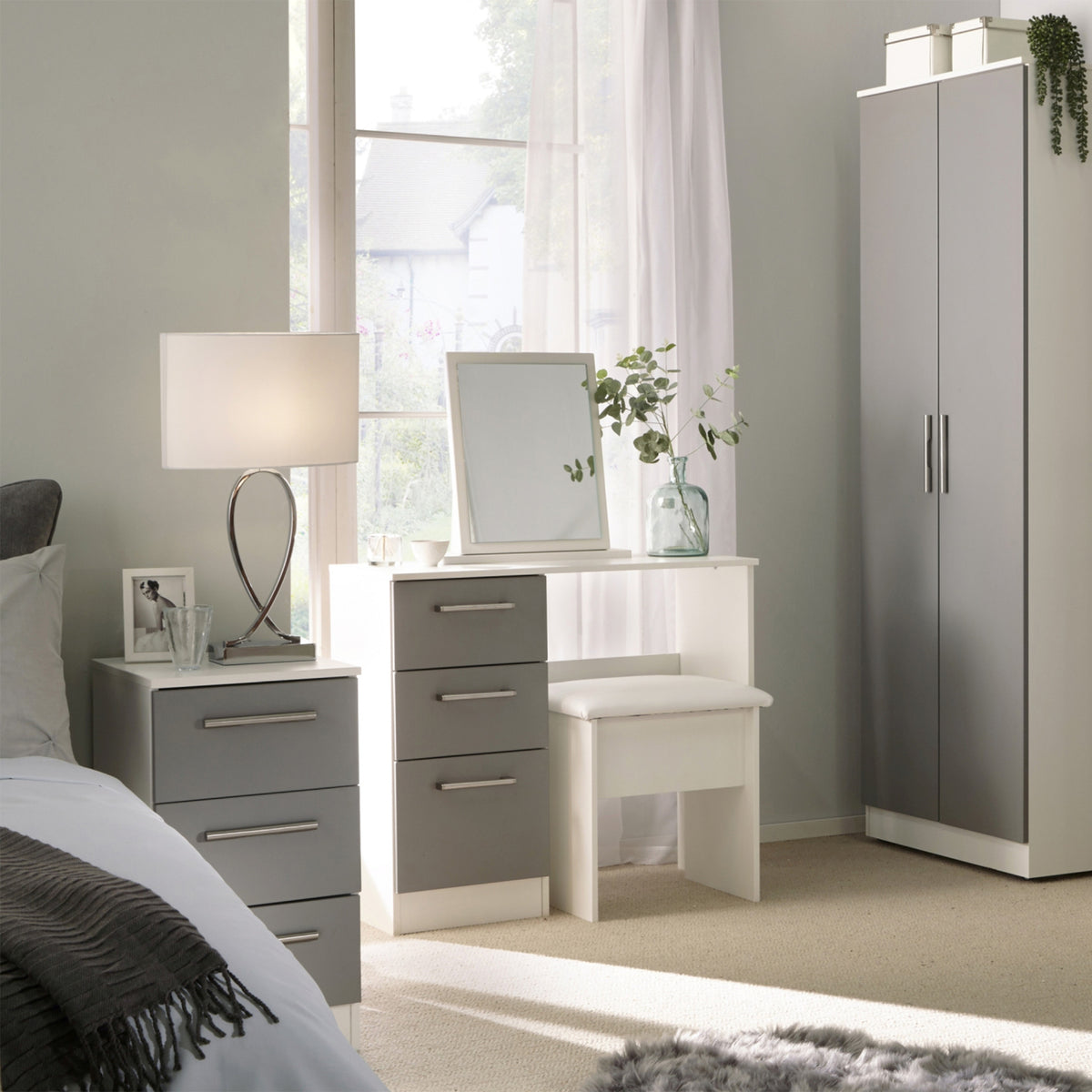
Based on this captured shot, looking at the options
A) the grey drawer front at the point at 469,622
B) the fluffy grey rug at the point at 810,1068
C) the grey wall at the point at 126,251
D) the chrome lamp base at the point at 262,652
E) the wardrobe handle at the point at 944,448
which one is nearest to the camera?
the fluffy grey rug at the point at 810,1068

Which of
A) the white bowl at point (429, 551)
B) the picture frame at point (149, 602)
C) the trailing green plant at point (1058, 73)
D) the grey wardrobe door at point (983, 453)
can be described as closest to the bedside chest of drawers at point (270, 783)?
the picture frame at point (149, 602)

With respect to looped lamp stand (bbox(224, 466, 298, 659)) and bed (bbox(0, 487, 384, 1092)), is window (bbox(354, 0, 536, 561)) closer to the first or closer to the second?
looped lamp stand (bbox(224, 466, 298, 659))

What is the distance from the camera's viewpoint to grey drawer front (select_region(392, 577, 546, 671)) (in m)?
3.16

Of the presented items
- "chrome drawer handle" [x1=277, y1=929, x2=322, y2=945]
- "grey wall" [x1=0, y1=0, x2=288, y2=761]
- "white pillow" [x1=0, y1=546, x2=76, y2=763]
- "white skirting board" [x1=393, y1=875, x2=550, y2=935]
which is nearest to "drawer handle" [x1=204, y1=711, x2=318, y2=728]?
"white pillow" [x1=0, y1=546, x2=76, y2=763]

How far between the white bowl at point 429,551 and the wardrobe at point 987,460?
51.5 inches

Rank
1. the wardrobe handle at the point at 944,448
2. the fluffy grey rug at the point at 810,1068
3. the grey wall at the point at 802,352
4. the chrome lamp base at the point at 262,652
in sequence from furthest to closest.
A: the grey wall at the point at 802,352, the wardrobe handle at the point at 944,448, the chrome lamp base at the point at 262,652, the fluffy grey rug at the point at 810,1068

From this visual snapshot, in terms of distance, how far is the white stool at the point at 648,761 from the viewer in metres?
3.29

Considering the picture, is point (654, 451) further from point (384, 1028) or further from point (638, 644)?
point (384, 1028)

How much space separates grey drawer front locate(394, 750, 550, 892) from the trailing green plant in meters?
2.00

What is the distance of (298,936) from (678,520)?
148cm

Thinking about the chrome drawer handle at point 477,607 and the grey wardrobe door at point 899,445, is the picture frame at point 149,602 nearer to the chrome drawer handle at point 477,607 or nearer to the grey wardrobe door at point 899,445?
the chrome drawer handle at point 477,607

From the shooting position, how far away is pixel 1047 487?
11.6 feet

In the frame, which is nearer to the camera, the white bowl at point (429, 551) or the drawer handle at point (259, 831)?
the drawer handle at point (259, 831)

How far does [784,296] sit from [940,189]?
1.89 feet
